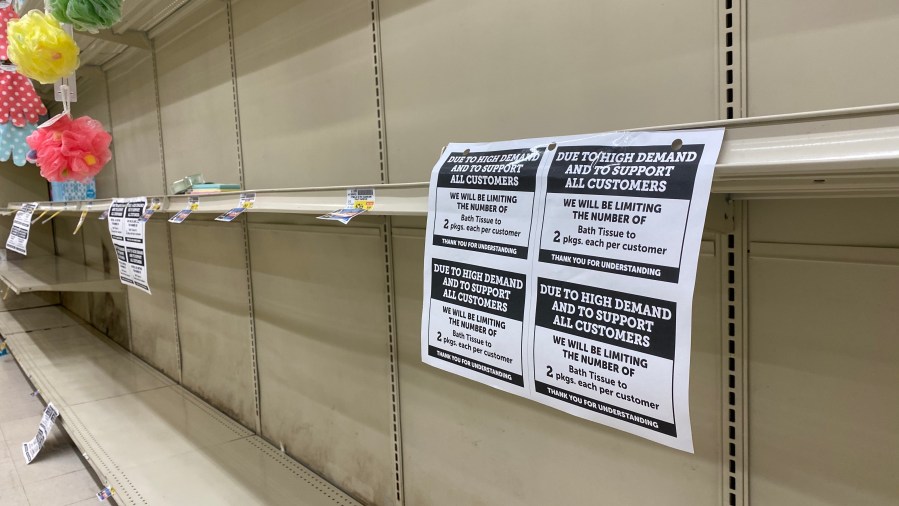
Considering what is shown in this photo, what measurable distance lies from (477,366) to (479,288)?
126 millimetres

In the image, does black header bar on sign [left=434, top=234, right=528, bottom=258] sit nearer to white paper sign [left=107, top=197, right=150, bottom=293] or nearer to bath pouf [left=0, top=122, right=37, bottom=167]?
white paper sign [left=107, top=197, right=150, bottom=293]

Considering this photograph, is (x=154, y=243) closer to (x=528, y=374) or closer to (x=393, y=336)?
(x=393, y=336)

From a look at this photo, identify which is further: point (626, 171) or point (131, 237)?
point (131, 237)

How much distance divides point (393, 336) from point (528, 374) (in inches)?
30.1

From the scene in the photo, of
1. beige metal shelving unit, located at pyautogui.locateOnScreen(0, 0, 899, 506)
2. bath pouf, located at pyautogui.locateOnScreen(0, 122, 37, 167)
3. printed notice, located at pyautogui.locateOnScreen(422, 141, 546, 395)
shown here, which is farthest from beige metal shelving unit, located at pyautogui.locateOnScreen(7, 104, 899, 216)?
bath pouf, located at pyautogui.locateOnScreen(0, 122, 37, 167)

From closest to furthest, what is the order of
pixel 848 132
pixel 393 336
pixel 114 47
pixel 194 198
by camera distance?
pixel 848 132, pixel 393 336, pixel 194 198, pixel 114 47

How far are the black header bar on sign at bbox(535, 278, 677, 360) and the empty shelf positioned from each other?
10.3 feet

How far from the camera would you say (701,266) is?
88 centimetres

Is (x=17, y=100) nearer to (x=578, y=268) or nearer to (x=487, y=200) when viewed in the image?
(x=487, y=200)

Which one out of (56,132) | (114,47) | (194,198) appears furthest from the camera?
(114,47)

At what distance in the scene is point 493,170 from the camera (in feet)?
2.63

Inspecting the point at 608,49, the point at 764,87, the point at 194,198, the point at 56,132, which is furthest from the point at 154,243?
the point at 764,87

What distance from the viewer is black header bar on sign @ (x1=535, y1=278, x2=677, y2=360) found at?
23.9 inches

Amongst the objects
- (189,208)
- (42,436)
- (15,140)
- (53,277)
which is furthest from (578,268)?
(15,140)
